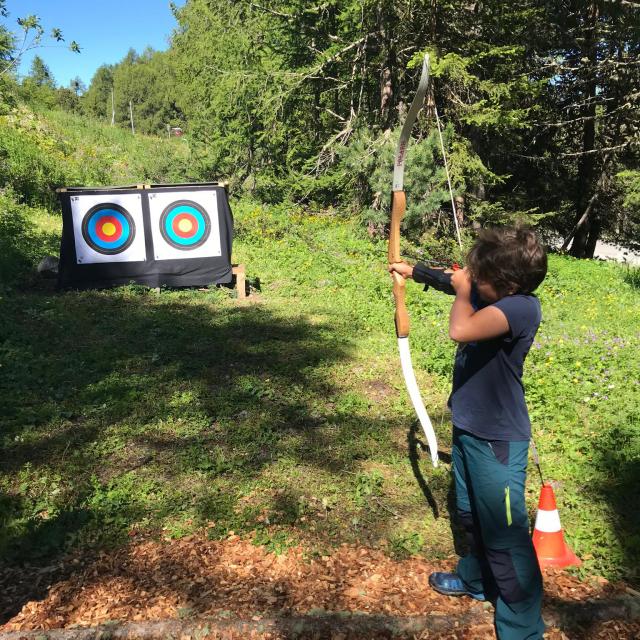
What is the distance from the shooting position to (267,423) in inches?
167

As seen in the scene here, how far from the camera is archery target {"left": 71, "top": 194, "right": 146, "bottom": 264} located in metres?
7.95

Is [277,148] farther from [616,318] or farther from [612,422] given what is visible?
[612,422]

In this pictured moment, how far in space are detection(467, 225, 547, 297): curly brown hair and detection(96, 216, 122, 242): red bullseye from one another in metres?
6.86

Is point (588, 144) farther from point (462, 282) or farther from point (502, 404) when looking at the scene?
point (502, 404)

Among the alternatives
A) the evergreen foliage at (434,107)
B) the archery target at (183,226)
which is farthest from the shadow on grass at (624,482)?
the evergreen foliage at (434,107)

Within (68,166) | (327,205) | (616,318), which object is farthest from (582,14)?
(68,166)

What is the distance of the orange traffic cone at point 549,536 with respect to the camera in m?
2.71

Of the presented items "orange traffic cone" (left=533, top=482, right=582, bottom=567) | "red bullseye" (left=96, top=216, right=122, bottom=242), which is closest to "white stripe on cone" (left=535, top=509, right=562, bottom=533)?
"orange traffic cone" (left=533, top=482, right=582, bottom=567)

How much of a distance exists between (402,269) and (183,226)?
5.99 meters

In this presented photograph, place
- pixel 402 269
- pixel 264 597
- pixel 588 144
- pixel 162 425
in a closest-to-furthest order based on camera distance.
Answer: pixel 264 597 < pixel 402 269 < pixel 162 425 < pixel 588 144

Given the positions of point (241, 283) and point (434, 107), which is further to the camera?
point (434, 107)

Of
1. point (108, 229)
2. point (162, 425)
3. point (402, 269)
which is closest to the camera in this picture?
point (402, 269)

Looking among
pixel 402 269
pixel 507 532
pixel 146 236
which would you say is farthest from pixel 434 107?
pixel 507 532

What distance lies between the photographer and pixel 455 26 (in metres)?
11.7
